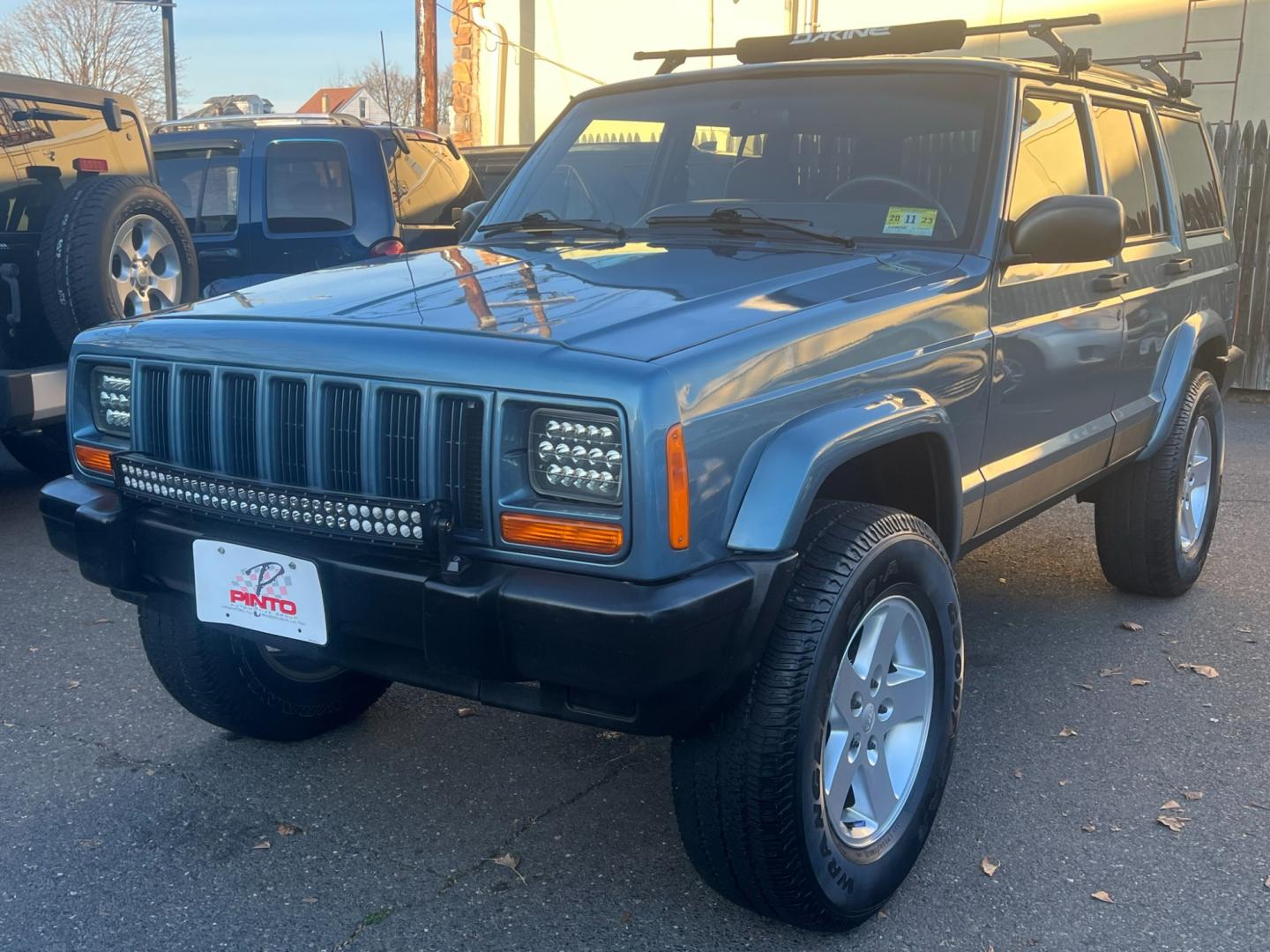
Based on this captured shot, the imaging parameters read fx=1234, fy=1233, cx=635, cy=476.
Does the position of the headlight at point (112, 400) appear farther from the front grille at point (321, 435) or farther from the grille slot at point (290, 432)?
the grille slot at point (290, 432)

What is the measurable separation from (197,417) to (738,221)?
157 centimetres

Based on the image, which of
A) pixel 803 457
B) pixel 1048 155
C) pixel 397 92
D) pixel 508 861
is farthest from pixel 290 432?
pixel 397 92

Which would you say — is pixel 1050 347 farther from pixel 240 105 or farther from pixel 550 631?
pixel 240 105

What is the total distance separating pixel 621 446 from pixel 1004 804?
1.70 meters

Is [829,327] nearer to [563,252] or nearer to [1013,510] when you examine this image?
[563,252]

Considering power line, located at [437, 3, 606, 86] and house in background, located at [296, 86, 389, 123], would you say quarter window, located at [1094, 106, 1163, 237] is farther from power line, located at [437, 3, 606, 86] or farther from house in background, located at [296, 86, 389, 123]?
house in background, located at [296, 86, 389, 123]

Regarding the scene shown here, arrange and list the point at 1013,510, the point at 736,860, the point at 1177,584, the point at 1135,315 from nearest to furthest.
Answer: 1. the point at 736,860
2. the point at 1013,510
3. the point at 1135,315
4. the point at 1177,584

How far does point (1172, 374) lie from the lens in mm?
4578

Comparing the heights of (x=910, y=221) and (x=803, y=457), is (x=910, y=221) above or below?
above

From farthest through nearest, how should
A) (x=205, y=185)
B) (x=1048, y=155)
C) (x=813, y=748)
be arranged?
(x=205, y=185) → (x=1048, y=155) → (x=813, y=748)

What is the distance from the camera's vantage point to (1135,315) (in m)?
4.21

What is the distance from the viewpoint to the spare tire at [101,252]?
17.1 feet

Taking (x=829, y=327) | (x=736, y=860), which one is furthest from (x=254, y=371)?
(x=736, y=860)

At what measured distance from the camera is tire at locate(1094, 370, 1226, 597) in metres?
4.64
